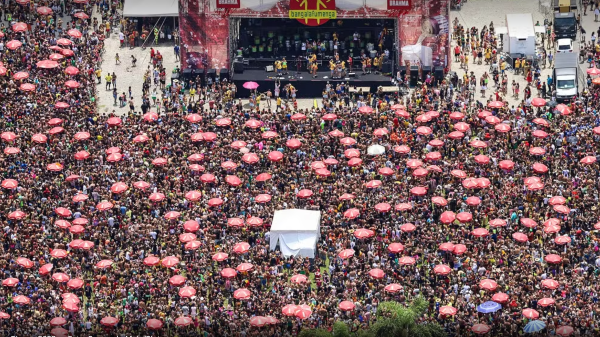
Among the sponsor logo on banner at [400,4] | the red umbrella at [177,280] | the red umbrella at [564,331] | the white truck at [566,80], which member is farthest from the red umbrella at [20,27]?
the red umbrella at [564,331]

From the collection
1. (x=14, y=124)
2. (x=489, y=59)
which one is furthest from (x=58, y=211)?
(x=489, y=59)

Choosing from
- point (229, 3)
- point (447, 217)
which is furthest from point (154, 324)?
point (229, 3)

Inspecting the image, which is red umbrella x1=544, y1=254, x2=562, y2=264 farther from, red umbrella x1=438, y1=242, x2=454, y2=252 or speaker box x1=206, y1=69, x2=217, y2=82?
speaker box x1=206, y1=69, x2=217, y2=82

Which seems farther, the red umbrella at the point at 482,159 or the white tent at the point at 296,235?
the red umbrella at the point at 482,159

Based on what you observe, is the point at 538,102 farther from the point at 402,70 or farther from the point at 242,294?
the point at 242,294

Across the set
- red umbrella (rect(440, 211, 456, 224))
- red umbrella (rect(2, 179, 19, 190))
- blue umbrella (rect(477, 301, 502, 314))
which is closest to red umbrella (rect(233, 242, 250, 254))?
red umbrella (rect(440, 211, 456, 224))

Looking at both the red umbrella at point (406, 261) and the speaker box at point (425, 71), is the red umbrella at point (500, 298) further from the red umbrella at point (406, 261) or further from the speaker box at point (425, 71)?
the speaker box at point (425, 71)

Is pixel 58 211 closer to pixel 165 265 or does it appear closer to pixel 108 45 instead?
pixel 165 265
